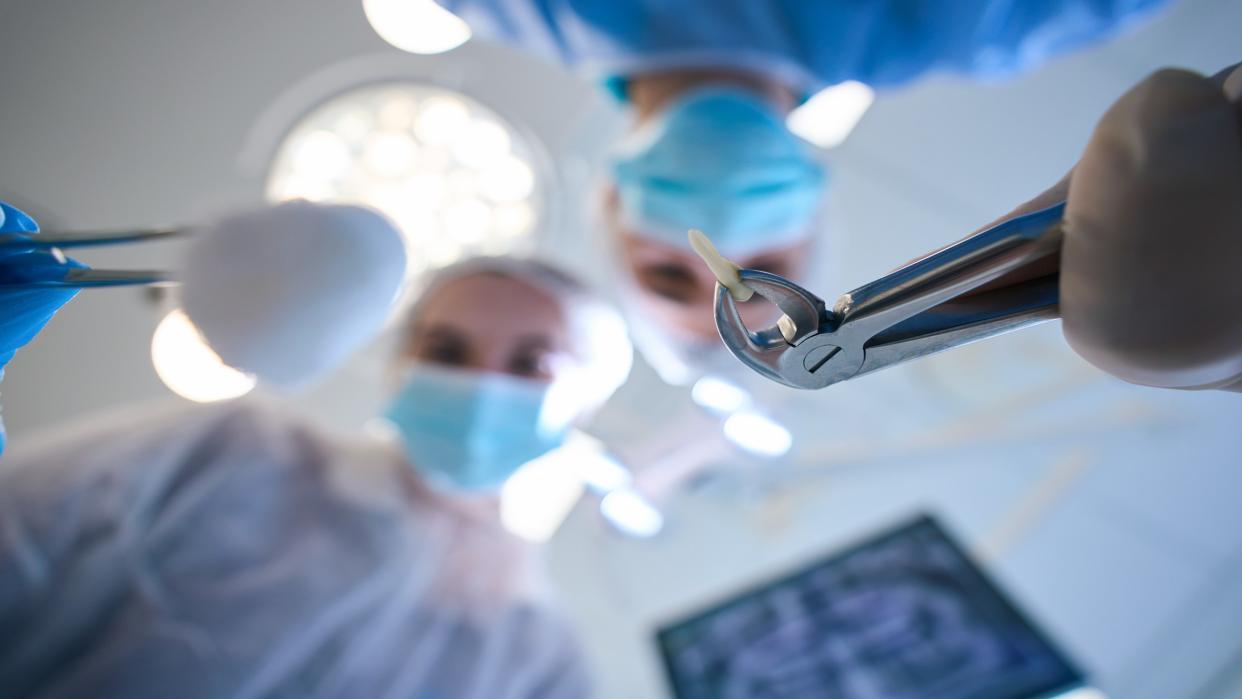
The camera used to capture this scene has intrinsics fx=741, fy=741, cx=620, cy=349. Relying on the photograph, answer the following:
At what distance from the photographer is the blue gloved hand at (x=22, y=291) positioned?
0.49 m

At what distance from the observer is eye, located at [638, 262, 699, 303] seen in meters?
1.11

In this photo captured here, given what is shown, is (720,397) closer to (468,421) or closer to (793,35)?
(468,421)

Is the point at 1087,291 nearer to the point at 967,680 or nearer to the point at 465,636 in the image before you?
the point at 967,680

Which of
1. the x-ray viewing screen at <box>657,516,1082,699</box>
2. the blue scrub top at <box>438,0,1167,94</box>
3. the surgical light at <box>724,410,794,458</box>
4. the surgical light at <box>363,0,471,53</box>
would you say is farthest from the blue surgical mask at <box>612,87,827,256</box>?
the x-ray viewing screen at <box>657,516,1082,699</box>

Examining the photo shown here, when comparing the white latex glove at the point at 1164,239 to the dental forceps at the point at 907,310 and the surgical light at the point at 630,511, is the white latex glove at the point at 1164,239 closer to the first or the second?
the dental forceps at the point at 907,310

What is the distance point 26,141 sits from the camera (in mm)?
754

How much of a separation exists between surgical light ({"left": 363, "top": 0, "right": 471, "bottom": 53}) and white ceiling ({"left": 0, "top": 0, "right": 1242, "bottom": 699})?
0.09ft

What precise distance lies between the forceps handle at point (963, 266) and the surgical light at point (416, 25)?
42.1 inches

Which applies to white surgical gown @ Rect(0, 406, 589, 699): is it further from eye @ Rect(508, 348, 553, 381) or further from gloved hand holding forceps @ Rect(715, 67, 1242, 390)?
gloved hand holding forceps @ Rect(715, 67, 1242, 390)

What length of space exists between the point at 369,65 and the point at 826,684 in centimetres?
126

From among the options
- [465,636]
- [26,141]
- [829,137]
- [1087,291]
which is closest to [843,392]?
[829,137]

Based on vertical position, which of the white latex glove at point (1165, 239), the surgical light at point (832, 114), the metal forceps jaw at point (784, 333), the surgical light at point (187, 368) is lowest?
the white latex glove at point (1165, 239)

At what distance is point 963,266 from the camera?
375 mm

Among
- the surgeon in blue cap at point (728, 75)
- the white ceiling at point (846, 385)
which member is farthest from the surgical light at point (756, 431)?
the white ceiling at point (846, 385)
